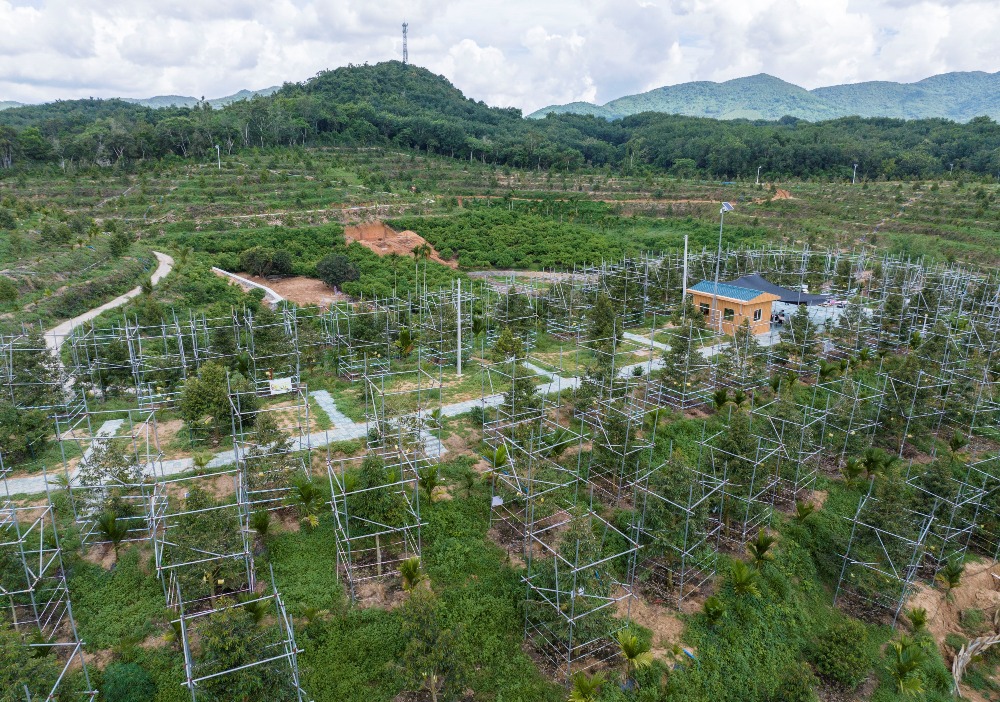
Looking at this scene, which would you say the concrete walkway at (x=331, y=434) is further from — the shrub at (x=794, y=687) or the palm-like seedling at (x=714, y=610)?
the shrub at (x=794, y=687)

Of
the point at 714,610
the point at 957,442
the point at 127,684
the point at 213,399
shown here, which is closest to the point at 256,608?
the point at 127,684

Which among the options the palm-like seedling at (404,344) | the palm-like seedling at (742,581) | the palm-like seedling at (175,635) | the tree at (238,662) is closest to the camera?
the tree at (238,662)

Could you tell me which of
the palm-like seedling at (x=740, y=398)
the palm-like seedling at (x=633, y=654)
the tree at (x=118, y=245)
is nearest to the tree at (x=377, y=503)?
the palm-like seedling at (x=633, y=654)

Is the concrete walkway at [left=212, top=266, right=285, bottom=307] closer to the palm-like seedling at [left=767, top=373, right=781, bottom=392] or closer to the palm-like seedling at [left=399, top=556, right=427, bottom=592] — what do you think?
the palm-like seedling at [left=399, top=556, right=427, bottom=592]

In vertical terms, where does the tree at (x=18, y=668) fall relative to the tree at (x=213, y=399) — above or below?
below

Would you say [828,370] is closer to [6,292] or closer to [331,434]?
[331,434]

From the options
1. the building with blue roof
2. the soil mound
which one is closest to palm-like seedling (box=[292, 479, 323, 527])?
the building with blue roof

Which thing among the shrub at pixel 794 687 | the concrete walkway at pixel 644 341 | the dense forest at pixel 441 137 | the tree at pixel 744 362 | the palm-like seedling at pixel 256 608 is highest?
the dense forest at pixel 441 137
